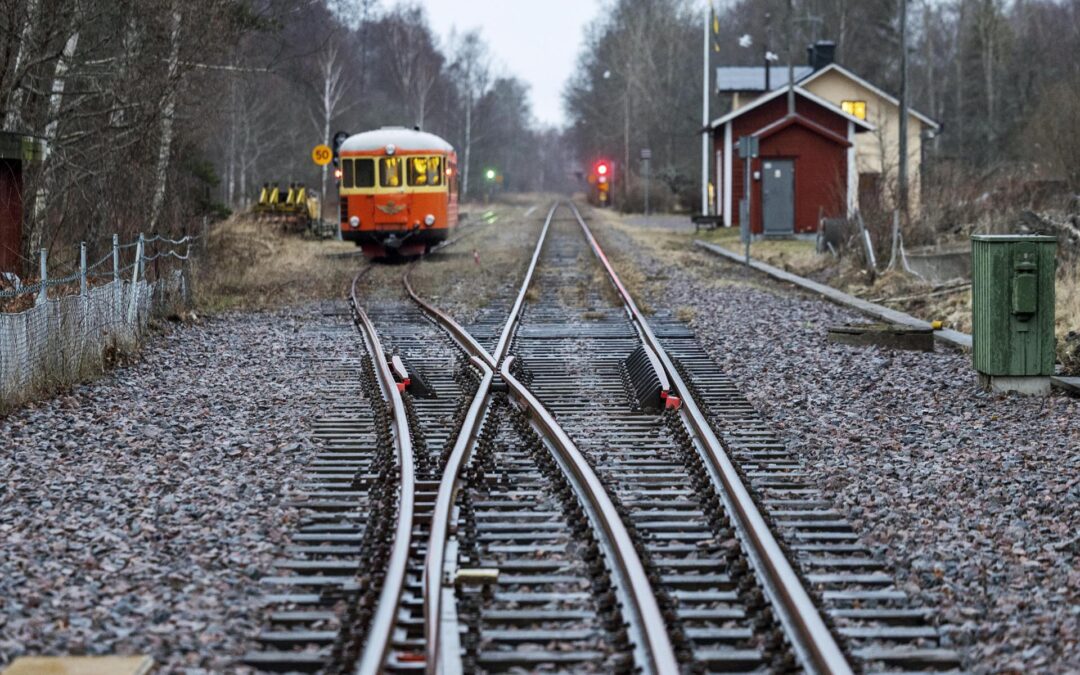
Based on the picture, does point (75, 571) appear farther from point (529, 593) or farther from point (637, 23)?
point (637, 23)

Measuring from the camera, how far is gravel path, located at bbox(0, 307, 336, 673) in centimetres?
525

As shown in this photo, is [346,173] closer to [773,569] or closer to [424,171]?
[424,171]

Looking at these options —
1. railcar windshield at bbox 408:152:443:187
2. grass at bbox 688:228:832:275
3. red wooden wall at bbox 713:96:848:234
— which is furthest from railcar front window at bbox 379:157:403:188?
red wooden wall at bbox 713:96:848:234

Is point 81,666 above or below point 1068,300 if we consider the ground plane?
below

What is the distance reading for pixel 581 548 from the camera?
635 cm

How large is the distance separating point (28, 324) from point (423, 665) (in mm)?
7319

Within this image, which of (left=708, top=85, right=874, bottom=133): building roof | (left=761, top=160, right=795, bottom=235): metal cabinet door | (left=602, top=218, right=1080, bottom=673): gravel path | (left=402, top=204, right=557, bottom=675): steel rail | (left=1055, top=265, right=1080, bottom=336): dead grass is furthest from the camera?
(left=708, top=85, right=874, bottom=133): building roof

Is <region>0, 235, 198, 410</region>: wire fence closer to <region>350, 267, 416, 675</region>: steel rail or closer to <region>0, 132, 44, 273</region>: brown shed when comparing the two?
<region>0, 132, 44, 273</region>: brown shed

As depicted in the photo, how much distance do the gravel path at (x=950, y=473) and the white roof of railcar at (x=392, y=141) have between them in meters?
14.0

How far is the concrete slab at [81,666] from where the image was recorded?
466cm

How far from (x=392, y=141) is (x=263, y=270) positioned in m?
4.40

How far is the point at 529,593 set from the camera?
18.6ft

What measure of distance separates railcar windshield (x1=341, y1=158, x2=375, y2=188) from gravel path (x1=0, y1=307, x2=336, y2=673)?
15.7 meters

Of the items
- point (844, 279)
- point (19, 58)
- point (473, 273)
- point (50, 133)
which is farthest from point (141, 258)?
point (844, 279)
